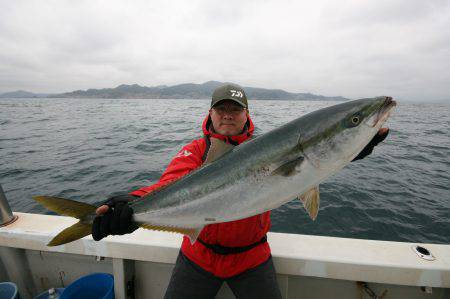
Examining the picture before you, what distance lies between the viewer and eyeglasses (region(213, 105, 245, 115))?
410 cm

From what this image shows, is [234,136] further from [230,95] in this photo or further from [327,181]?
[327,181]

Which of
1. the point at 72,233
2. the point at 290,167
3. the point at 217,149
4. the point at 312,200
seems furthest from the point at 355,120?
the point at 72,233

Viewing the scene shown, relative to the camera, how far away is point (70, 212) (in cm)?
310

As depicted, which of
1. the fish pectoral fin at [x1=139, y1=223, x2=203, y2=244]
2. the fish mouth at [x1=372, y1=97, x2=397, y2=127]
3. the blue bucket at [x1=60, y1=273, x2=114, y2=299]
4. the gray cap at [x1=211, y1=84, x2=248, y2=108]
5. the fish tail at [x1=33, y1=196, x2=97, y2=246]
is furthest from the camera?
the blue bucket at [x1=60, y1=273, x2=114, y2=299]

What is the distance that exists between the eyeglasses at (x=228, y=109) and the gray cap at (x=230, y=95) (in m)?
0.09

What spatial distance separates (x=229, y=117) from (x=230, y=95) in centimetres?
36

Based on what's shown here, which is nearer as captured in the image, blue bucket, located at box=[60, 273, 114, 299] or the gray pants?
the gray pants

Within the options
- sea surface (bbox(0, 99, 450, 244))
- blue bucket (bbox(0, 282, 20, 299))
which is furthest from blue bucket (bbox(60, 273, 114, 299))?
sea surface (bbox(0, 99, 450, 244))

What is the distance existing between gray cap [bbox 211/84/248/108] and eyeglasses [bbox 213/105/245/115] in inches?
3.4

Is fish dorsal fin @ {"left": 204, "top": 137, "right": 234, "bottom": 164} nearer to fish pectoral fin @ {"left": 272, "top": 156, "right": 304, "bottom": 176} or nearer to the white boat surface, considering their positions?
fish pectoral fin @ {"left": 272, "top": 156, "right": 304, "bottom": 176}

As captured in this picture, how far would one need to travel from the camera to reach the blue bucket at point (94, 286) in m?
4.19

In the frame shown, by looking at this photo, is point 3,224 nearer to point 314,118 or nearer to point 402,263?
point 314,118

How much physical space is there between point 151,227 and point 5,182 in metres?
12.7

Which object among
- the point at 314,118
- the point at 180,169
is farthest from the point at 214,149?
the point at 314,118
